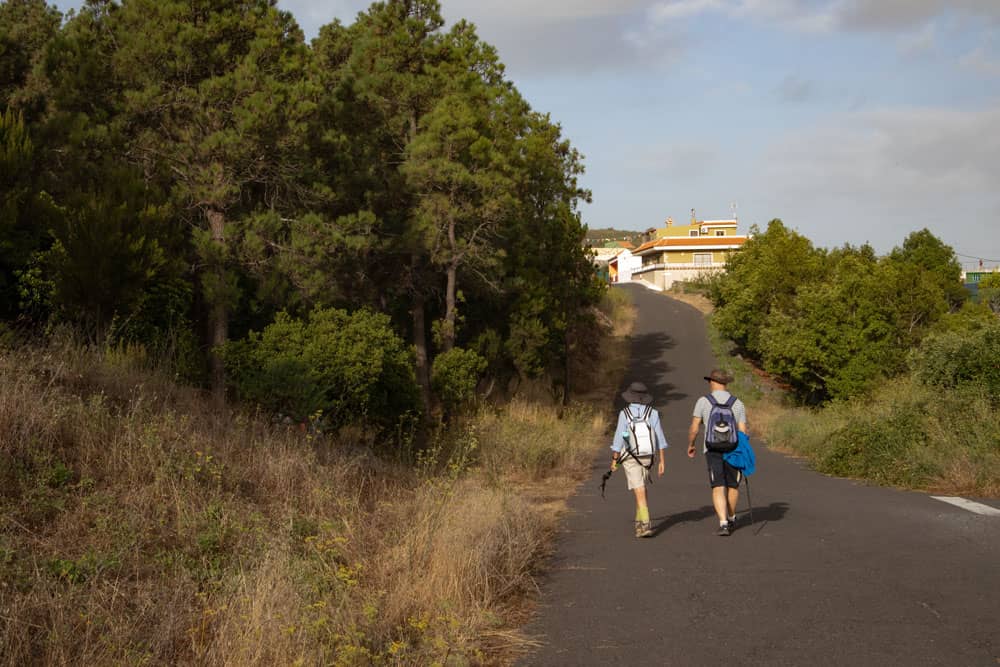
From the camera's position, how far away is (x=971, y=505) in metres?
11.8

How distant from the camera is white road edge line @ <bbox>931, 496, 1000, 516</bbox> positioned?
1108 cm

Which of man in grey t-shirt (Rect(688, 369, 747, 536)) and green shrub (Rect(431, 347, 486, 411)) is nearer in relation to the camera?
man in grey t-shirt (Rect(688, 369, 747, 536))

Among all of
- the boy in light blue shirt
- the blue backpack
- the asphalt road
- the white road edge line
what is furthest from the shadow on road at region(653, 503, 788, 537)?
the white road edge line

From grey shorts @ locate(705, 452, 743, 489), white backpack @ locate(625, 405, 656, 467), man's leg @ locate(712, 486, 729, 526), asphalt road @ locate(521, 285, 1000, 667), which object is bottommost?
asphalt road @ locate(521, 285, 1000, 667)

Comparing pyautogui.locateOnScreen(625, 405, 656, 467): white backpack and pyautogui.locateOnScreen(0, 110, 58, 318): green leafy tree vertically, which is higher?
pyautogui.locateOnScreen(0, 110, 58, 318): green leafy tree

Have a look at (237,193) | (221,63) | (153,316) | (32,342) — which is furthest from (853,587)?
(221,63)

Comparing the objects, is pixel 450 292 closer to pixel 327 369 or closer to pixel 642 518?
pixel 327 369

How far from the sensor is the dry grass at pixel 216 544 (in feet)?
17.0

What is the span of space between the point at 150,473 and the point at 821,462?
15242 mm

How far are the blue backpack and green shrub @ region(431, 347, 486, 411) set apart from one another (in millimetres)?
16940

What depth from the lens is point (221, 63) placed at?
19828 millimetres

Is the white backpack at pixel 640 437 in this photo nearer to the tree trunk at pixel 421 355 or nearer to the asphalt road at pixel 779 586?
the asphalt road at pixel 779 586

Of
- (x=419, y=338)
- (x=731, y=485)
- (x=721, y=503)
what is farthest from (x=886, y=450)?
(x=419, y=338)

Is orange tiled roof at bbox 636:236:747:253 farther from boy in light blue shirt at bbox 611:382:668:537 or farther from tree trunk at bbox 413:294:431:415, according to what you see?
boy in light blue shirt at bbox 611:382:668:537
